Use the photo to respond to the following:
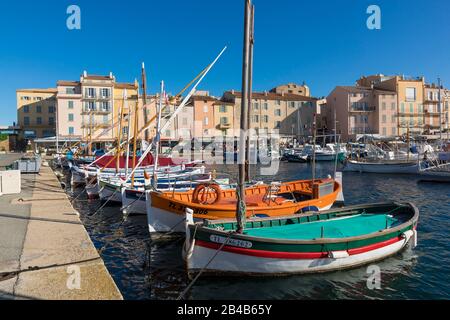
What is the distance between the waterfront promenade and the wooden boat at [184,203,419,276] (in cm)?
285

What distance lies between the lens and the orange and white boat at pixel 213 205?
1448 centimetres

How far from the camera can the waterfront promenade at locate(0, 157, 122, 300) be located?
7426 millimetres

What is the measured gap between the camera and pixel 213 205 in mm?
14695

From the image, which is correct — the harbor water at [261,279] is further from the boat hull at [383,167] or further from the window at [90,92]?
the window at [90,92]

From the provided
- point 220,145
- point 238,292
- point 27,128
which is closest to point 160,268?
point 238,292

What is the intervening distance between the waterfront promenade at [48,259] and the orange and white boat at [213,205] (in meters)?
3.17

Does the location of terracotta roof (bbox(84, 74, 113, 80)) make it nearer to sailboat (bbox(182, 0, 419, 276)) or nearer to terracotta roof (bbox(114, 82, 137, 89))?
terracotta roof (bbox(114, 82, 137, 89))

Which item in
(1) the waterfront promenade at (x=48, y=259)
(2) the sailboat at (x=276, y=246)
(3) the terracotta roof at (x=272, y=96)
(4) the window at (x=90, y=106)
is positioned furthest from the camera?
(3) the terracotta roof at (x=272, y=96)

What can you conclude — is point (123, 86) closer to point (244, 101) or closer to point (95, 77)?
point (95, 77)

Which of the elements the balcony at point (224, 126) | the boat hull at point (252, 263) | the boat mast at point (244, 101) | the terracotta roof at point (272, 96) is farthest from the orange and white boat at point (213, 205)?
the terracotta roof at point (272, 96)

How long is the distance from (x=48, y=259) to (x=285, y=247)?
640cm

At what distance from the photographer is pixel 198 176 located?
92.1 ft

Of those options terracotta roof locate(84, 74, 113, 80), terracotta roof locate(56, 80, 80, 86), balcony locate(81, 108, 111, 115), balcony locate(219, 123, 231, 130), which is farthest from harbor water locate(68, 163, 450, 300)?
terracotta roof locate(56, 80, 80, 86)

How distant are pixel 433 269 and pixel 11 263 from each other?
12685 millimetres
